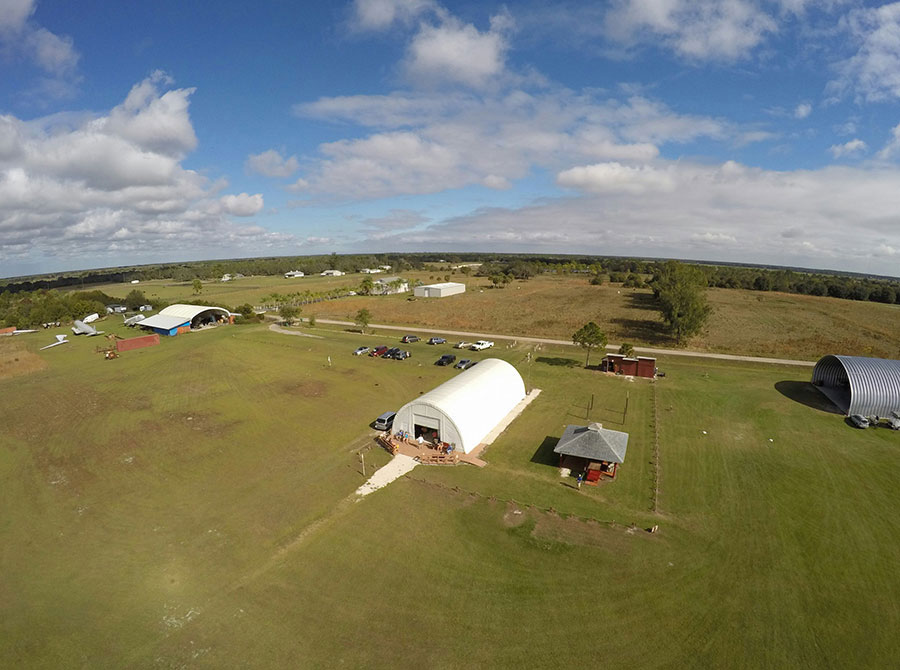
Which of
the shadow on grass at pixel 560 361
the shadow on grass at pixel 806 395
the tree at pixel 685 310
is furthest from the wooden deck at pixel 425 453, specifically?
the tree at pixel 685 310

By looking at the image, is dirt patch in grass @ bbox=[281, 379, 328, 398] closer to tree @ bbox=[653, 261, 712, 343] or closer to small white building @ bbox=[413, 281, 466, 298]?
tree @ bbox=[653, 261, 712, 343]

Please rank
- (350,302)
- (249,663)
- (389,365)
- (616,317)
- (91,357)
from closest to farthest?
1. (249,663)
2. (389,365)
3. (91,357)
4. (616,317)
5. (350,302)

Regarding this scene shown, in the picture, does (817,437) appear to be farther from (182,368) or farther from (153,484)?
(182,368)

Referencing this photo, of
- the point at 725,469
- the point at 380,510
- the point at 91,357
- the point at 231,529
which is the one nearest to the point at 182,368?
the point at 91,357

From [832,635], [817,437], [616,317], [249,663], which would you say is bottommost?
[249,663]

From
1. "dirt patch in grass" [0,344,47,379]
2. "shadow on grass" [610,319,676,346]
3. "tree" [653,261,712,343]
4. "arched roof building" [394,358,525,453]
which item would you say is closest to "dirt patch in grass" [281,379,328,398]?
"arched roof building" [394,358,525,453]

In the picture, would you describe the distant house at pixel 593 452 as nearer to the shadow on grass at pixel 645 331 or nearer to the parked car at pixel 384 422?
the parked car at pixel 384 422
